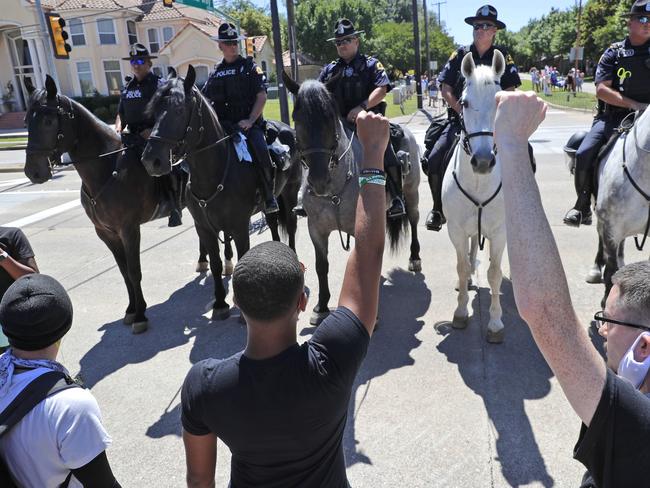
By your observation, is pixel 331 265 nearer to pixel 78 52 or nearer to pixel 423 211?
pixel 423 211

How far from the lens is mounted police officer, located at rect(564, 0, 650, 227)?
4.92 m

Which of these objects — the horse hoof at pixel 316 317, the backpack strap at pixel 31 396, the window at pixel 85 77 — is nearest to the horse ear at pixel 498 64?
the horse hoof at pixel 316 317

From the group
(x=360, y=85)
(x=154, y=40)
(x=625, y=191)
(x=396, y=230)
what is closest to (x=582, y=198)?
(x=625, y=191)

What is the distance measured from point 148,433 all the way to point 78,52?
4705cm

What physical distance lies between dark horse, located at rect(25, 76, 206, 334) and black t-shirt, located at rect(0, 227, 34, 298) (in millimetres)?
1929

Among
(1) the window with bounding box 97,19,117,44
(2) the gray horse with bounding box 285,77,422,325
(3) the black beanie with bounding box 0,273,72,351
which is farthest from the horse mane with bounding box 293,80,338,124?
(1) the window with bounding box 97,19,117,44

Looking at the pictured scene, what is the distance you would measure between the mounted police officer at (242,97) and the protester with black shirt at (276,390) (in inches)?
175

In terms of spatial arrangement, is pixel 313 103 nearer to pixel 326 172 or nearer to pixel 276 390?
pixel 326 172

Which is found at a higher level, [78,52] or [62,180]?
[78,52]

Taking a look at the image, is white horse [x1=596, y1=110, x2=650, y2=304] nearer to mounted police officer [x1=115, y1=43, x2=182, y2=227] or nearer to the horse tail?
the horse tail

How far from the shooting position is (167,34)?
49.3 metres

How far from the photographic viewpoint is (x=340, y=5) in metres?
65.4

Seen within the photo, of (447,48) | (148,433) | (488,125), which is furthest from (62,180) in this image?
(447,48)

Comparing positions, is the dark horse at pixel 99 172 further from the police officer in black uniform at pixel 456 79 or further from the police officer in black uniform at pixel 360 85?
the police officer in black uniform at pixel 456 79
